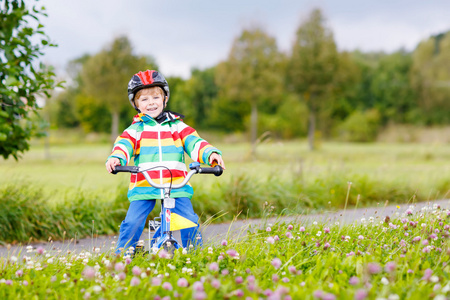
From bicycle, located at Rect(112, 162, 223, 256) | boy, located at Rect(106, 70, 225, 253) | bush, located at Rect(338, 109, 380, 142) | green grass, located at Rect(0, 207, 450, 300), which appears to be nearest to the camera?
green grass, located at Rect(0, 207, 450, 300)

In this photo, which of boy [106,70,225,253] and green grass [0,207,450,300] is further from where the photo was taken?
boy [106,70,225,253]

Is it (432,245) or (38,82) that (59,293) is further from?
(38,82)

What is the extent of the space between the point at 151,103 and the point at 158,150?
42cm

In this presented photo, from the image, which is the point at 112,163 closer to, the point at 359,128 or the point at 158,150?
the point at 158,150

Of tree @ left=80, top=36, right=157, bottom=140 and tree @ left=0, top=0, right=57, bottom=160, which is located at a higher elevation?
tree @ left=80, top=36, right=157, bottom=140

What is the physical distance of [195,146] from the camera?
3.41m

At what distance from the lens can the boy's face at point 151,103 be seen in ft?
11.5

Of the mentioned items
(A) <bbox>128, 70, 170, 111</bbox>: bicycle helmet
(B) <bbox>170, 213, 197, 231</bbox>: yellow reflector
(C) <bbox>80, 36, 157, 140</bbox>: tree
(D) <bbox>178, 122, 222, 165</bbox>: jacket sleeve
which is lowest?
(B) <bbox>170, 213, 197, 231</bbox>: yellow reflector

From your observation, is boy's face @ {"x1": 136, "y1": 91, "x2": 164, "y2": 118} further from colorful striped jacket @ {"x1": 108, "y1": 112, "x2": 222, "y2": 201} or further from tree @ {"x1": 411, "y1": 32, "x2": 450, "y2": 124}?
tree @ {"x1": 411, "y1": 32, "x2": 450, "y2": 124}

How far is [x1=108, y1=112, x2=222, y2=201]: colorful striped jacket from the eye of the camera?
3.28m

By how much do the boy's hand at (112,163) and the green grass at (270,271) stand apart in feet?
2.04

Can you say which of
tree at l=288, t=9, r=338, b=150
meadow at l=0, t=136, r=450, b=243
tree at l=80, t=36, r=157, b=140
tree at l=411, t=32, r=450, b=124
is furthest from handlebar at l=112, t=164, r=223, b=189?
tree at l=411, t=32, r=450, b=124

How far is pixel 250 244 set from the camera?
11.0 ft

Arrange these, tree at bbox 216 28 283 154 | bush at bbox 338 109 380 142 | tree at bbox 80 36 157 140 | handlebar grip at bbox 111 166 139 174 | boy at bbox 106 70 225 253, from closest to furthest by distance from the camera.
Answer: handlebar grip at bbox 111 166 139 174
boy at bbox 106 70 225 253
tree at bbox 80 36 157 140
tree at bbox 216 28 283 154
bush at bbox 338 109 380 142
